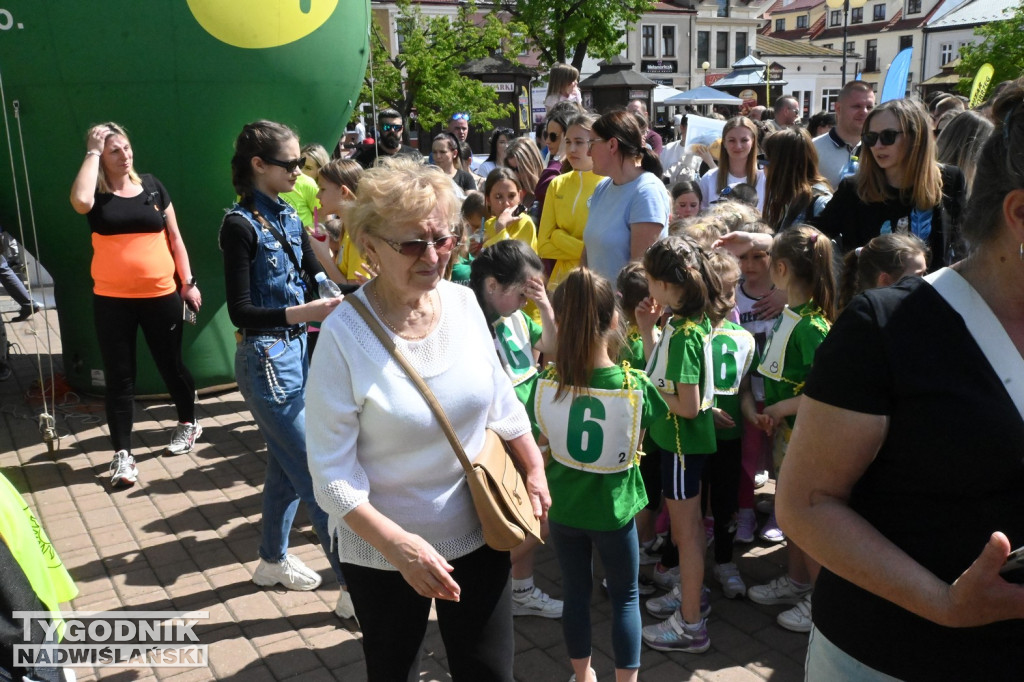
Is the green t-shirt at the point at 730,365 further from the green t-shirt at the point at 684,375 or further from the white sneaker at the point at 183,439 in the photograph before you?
the white sneaker at the point at 183,439

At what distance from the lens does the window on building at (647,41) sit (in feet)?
187

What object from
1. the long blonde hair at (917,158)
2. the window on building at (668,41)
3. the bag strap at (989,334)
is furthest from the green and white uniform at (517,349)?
the window on building at (668,41)

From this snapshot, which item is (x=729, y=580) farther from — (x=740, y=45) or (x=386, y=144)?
(x=740, y=45)

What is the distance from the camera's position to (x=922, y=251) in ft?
11.2

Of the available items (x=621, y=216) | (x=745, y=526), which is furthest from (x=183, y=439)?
(x=745, y=526)

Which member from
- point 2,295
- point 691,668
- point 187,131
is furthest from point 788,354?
point 2,295

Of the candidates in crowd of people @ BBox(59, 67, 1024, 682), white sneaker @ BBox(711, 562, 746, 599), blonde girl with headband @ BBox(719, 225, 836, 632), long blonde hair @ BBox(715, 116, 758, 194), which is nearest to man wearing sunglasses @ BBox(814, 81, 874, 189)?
crowd of people @ BBox(59, 67, 1024, 682)

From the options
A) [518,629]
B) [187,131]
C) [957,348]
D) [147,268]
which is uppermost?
[187,131]

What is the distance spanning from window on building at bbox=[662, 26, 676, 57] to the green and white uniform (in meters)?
58.5

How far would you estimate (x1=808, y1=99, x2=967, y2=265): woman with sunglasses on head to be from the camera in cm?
390

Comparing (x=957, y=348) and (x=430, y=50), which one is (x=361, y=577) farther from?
(x=430, y=50)

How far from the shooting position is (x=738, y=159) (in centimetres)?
623

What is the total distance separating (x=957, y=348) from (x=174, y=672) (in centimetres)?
314

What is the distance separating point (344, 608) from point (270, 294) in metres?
1.40
